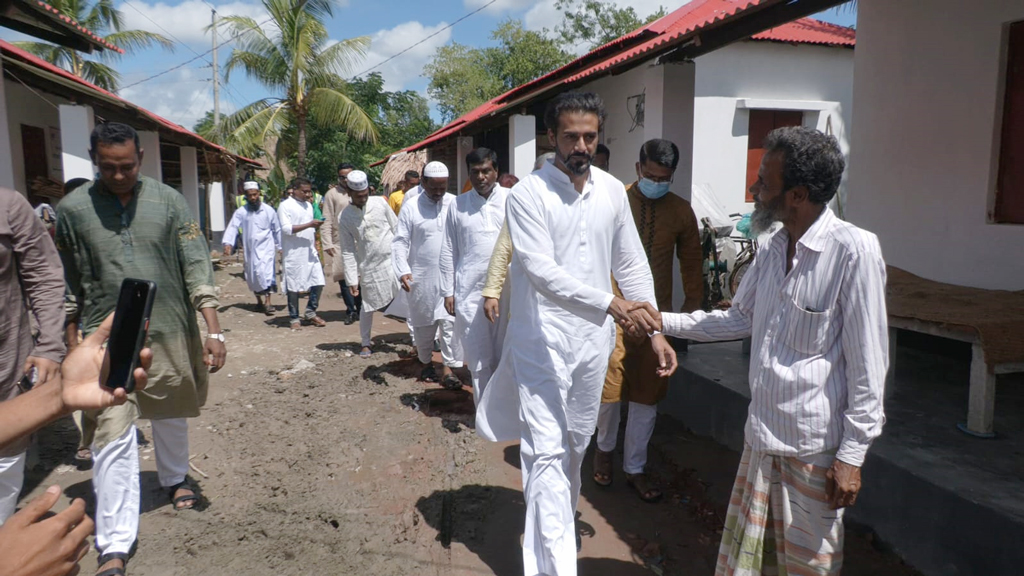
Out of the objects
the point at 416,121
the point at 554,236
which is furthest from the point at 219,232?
the point at 554,236

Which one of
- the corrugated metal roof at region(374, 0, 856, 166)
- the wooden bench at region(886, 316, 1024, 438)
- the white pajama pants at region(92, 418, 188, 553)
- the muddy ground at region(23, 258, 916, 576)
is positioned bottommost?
the muddy ground at region(23, 258, 916, 576)

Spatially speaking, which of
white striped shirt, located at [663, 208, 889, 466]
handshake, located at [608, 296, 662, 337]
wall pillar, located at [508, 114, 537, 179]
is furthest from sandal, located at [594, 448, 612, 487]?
wall pillar, located at [508, 114, 537, 179]

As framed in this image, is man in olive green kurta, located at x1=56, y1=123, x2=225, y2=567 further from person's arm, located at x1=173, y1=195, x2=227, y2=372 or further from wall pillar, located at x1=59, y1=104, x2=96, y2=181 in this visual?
wall pillar, located at x1=59, y1=104, x2=96, y2=181

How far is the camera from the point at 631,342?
151 inches

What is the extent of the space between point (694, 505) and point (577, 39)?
3346cm

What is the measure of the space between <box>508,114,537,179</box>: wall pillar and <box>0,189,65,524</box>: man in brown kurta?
859 centimetres

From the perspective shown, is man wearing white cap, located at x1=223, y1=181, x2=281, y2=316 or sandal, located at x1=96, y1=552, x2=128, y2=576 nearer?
sandal, located at x1=96, y1=552, x2=128, y2=576

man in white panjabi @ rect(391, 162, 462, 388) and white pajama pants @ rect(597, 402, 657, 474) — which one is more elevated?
man in white panjabi @ rect(391, 162, 462, 388)

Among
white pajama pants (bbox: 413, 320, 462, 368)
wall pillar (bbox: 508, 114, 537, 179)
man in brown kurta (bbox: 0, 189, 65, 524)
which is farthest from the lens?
wall pillar (bbox: 508, 114, 537, 179)

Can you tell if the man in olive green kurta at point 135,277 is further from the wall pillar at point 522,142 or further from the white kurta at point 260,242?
the wall pillar at point 522,142

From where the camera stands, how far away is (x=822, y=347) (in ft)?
6.98

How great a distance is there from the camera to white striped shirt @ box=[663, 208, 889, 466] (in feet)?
6.69

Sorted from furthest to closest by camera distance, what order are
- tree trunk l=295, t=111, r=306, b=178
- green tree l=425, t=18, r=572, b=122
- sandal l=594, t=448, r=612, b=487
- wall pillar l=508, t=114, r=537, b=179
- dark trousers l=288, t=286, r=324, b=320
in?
green tree l=425, t=18, r=572, b=122, tree trunk l=295, t=111, r=306, b=178, wall pillar l=508, t=114, r=537, b=179, dark trousers l=288, t=286, r=324, b=320, sandal l=594, t=448, r=612, b=487

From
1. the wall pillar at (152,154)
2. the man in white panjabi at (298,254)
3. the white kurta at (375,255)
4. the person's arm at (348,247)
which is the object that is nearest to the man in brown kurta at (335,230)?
the man in white panjabi at (298,254)
